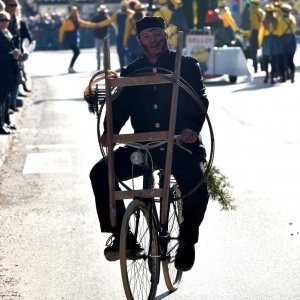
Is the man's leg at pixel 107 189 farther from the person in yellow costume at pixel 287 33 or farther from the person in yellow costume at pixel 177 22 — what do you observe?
the person in yellow costume at pixel 177 22

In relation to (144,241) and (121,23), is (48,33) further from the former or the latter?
(144,241)

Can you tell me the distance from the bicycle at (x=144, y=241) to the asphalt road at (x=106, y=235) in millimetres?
471

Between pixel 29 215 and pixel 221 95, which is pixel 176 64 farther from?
pixel 221 95

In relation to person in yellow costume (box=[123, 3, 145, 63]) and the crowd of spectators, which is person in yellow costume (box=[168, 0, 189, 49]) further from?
the crowd of spectators

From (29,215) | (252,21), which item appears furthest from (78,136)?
(252,21)

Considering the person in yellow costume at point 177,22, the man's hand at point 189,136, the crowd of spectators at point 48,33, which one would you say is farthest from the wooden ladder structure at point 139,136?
the crowd of spectators at point 48,33

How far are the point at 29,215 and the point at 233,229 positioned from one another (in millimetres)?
2001

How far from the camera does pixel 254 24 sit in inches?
1223

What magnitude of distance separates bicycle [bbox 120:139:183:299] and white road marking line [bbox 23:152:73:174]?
651cm

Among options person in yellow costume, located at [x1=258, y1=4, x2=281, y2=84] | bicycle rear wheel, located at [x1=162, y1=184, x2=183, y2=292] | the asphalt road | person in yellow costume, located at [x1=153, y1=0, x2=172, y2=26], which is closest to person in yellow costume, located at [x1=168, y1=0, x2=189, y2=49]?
person in yellow costume, located at [x1=153, y1=0, x2=172, y2=26]

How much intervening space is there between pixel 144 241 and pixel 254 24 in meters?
24.4

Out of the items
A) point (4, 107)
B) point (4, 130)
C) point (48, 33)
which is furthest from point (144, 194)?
point (48, 33)

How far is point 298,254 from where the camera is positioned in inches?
339

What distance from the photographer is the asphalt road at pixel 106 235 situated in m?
7.79
